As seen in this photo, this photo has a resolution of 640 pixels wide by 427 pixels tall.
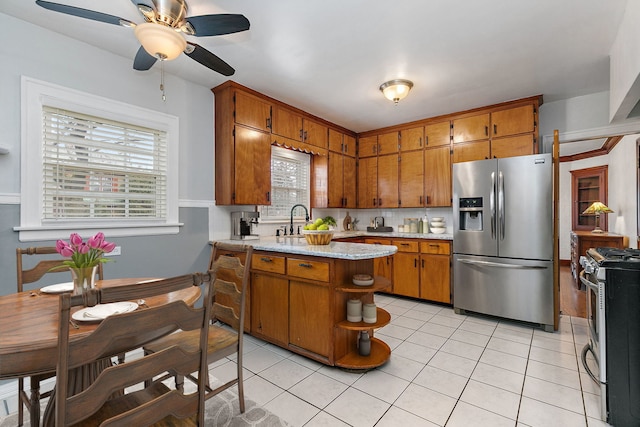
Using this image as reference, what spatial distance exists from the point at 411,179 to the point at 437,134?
71 cm

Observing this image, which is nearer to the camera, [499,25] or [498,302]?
[499,25]

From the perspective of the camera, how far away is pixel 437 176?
4176 millimetres

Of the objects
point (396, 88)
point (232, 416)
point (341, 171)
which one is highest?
point (396, 88)

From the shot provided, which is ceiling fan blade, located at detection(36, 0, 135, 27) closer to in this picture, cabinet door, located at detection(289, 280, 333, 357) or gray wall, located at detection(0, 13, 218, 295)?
gray wall, located at detection(0, 13, 218, 295)

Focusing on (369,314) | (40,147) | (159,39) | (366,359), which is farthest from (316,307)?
(40,147)

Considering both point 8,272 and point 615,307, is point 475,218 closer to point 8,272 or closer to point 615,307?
point 615,307

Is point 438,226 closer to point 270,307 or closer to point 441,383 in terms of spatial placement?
point 441,383

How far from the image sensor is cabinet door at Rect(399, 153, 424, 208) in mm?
4332

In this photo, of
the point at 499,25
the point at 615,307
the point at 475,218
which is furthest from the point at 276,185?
the point at 615,307

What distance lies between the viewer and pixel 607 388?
1.75m

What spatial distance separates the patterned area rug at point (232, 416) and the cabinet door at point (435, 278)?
271 cm

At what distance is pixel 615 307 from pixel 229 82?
3.57m

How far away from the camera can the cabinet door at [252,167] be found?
10.6 feet

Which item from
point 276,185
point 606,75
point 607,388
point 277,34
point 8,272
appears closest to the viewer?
point 607,388
